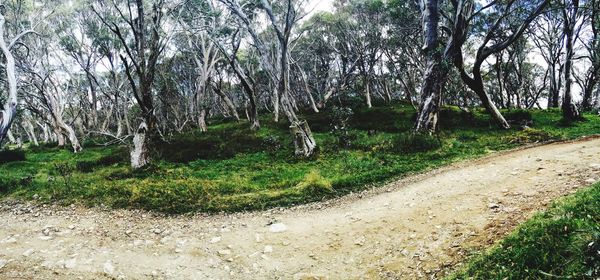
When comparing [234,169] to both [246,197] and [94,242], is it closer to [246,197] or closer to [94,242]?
[246,197]

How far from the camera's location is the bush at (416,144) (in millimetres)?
12137

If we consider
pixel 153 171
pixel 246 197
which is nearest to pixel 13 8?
pixel 153 171

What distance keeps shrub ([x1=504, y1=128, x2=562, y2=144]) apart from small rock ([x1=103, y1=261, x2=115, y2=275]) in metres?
12.3

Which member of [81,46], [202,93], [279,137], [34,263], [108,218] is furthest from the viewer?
[81,46]

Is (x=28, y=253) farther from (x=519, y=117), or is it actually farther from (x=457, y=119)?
(x=519, y=117)

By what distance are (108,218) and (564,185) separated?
9214 mm

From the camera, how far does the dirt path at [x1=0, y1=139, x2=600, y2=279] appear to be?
5486 millimetres

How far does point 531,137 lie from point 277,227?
10089 millimetres

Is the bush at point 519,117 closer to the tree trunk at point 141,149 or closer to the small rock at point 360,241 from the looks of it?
the small rock at point 360,241

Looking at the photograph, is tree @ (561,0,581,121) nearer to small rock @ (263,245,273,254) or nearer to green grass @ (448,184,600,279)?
green grass @ (448,184,600,279)

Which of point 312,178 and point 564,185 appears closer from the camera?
point 564,185

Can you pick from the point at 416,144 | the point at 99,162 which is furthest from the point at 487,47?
the point at 99,162

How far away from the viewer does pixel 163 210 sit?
8531mm

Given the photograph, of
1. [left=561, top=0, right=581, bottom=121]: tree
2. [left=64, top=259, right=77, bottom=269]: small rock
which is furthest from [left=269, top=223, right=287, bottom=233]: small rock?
[left=561, top=0, right=581, bottom=121]: tree
